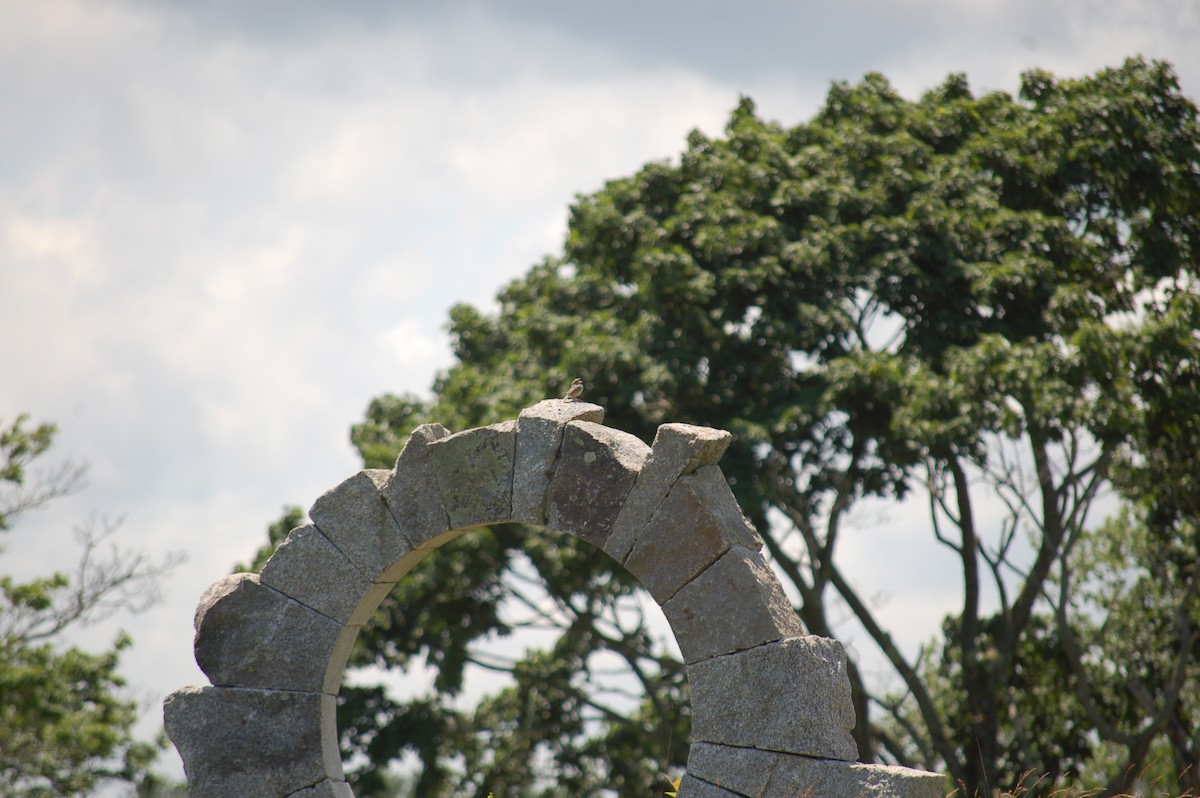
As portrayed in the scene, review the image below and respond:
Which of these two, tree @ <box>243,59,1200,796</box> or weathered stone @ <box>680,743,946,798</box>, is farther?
tree @ <box>243,59,1200,796</box>

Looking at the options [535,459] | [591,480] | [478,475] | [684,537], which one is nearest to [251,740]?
[478,475]

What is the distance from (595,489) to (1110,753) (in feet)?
56.3

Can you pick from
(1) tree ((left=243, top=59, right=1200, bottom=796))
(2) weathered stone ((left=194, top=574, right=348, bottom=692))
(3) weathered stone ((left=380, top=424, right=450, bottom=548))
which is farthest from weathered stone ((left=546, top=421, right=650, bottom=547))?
(1) tree ((left=243, top=59, right=1200, bottom=796))

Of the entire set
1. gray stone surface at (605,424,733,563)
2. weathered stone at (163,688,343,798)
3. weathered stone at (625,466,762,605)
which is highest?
gray stone surface at (605,424,733,563)

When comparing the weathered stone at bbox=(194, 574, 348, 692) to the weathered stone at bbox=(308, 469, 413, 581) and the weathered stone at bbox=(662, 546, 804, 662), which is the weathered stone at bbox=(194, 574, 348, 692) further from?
the weathered stone at bbox=(662, 546, 804, 662)

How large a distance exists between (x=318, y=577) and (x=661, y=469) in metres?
2.17

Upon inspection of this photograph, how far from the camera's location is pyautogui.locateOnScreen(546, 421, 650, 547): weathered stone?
690 centimetres

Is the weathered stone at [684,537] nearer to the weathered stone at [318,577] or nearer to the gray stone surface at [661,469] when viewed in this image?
the gray stone surface at [661,469]

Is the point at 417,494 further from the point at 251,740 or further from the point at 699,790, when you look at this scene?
the point at 699,790

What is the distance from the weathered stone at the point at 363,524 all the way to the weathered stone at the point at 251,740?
83cm

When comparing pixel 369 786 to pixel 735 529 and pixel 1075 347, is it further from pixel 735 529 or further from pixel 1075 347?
pixel 735 529

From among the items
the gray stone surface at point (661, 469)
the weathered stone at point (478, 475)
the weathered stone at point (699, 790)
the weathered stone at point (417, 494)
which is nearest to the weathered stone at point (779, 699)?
the weathered stone at point (699, 790)

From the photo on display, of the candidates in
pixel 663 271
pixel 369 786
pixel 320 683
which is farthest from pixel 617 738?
pixel 320 683

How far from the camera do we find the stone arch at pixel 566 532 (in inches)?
250
